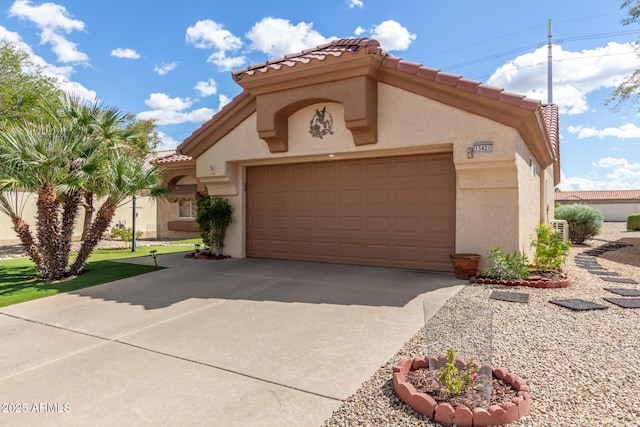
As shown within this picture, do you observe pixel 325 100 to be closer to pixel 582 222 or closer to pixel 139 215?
pixel 582 222

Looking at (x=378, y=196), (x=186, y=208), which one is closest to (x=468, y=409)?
(x=378, y=196)

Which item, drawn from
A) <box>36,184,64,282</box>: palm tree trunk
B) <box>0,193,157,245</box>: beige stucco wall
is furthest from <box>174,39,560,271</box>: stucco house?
→ <box>0,193,157,245</box>: beige stucco wall

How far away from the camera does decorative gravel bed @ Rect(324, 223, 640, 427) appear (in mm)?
2852

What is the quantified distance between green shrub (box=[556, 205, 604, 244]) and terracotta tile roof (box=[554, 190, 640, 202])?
115ft

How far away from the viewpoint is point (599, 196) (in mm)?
47594

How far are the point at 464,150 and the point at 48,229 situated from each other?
32.4 feet

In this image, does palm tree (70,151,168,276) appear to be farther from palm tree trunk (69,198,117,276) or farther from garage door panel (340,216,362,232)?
garage door panel (340,216,362,232)

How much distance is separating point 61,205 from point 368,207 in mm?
7983

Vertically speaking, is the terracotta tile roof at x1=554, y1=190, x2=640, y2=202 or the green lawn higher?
the terracotta tile roof at x1=554, y1=190, x2=640, y2=202

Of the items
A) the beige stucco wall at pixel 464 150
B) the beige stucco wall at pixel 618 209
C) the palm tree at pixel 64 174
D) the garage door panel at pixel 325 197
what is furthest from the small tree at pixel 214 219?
the beige stucco wall at pixel 618 209

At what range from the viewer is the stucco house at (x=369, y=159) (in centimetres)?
790

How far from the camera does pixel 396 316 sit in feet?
17.9

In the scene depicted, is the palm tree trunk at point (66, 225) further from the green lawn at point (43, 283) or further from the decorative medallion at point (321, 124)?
the decorative medallion at point (321, 124)

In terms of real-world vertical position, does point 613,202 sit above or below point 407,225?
above
